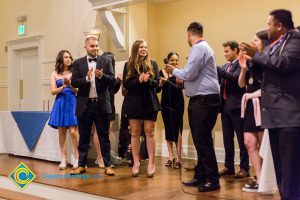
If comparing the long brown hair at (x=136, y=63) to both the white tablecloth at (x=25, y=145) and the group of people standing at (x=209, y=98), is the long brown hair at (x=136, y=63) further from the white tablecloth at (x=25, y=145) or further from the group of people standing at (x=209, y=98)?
the white tablecloth at (x=25, y=145)

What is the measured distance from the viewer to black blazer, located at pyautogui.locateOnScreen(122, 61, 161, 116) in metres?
3.41

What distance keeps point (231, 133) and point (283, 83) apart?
1626 mm

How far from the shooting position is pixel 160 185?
128 inches

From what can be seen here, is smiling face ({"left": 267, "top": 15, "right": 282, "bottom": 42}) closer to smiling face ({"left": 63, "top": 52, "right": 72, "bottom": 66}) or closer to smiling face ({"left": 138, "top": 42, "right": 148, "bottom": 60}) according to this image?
smiling face ({"left": 138, "top": 42, "right": 148, "bottom": 60})

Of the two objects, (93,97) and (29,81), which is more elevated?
(29,81)

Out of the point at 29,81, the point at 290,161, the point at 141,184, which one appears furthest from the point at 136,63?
the point at 29,81

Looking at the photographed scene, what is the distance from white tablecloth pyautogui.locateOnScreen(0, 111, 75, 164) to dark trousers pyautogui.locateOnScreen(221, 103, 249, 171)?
5.79ft

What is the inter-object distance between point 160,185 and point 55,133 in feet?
5.71

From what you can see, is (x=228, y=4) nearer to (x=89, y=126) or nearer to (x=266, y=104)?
(x=89, y=126)

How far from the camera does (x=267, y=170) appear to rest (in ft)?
8.71

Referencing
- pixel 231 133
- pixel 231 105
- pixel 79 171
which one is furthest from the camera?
pixel 79 171

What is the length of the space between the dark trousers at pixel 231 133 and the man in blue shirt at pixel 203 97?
1.80 ft

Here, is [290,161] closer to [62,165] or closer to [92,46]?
[92,46]

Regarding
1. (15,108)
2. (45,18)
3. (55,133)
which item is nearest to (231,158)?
(55,133)
